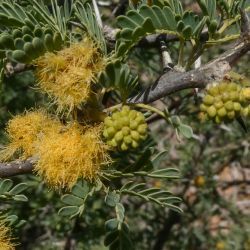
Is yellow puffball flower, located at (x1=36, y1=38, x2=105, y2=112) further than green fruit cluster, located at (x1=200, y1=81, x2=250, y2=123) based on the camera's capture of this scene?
Yes


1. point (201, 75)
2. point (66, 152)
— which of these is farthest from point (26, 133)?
point (201, 75)

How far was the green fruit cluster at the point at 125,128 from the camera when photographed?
1275mm

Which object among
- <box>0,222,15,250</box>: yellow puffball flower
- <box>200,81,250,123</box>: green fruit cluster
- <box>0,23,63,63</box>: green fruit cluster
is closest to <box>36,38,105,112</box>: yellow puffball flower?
<box>0,23,63,63</box>: green fruit cluster

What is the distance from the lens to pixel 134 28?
1261mm

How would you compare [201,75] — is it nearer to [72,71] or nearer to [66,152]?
[72,71]

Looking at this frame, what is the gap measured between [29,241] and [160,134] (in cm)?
153

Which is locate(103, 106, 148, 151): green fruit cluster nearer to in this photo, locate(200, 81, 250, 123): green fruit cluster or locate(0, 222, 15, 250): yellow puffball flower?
locate(200, 81, 250, 123): green fruit cluster

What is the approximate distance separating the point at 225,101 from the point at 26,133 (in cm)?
69

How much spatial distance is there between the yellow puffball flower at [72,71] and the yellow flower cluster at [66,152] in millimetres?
112

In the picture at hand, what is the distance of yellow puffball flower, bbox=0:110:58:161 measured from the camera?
1.52m

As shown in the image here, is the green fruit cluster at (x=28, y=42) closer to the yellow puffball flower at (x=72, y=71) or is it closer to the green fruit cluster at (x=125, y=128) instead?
the yellow puffball flower at (x=72, y=71)

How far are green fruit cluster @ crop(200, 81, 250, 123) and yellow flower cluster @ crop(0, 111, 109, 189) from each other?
362 millimetres

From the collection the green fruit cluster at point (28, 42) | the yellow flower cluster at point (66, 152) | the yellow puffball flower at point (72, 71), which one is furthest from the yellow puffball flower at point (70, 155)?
the green fruit cluster at point (28, 42)

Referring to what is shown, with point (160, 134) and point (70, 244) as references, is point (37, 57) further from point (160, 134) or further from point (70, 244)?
point (160, 134)
